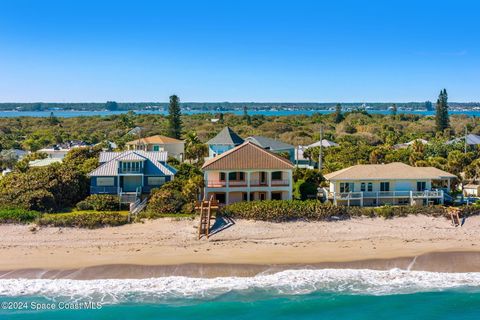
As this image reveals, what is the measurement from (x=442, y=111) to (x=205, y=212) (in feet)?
248

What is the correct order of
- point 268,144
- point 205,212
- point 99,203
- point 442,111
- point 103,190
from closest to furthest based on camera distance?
point 205,212
point 99,203
point 103,190
point 268,144
point 442,111

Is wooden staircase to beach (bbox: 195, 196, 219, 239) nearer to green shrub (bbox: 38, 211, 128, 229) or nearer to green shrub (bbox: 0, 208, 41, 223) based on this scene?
green shrub (bbox: 38, 211, 128, 229)

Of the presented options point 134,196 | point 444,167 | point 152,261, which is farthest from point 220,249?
point 444,167

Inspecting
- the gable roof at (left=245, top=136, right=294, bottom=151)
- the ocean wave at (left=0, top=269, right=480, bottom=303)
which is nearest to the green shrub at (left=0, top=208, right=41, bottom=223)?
the ocean wave at (left=0, top=269, right=480, bottom=303)

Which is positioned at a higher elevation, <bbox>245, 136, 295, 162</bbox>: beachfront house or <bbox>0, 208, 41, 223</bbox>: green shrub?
<bbox>245, 136, 295, 162</bbox>: beachfront house

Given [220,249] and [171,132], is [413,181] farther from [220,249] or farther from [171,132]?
[171,132]

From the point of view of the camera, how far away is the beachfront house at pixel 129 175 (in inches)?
1395

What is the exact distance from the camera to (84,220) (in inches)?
1189

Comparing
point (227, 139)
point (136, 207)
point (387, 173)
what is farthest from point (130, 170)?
point (387, 173)

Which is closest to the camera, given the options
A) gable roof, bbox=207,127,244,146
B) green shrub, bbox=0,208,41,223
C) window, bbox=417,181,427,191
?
green shrub, bbox=0,208,41,223

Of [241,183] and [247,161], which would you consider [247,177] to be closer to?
[241,183]

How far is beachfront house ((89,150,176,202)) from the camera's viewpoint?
116 ft

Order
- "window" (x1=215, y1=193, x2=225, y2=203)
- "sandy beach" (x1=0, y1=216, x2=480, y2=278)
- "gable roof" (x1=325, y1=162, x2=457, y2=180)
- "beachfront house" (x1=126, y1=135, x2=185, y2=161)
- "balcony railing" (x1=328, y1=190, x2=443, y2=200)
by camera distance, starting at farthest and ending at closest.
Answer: "beachfront house" (x1=126, y1=135, x2=185, y2=161), "window" (x1=215, y1=193, x2=225, y2=203), "gable roof" (x1=325, y1=162, x2=457, y2=180), "balcony railing" (x1=328, y1=190, x2=443, y2=200), "sandy beach" (x1=0, y1=216, x2=480, y2=278)

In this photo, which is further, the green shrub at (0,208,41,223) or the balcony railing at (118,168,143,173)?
the balcony railing at (118,168,143,173)
